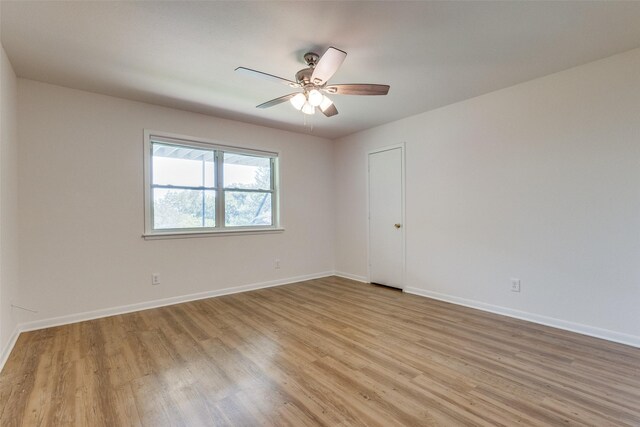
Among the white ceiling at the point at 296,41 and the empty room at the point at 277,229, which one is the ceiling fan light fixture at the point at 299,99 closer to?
the empty room at the point at 277,229

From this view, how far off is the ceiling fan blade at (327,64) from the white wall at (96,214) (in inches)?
92.1

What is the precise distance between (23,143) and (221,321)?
262cm

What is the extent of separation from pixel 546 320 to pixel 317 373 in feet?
7.97

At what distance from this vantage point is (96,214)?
10.9ft

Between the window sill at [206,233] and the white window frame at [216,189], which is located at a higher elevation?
the white window frame at [216,189]

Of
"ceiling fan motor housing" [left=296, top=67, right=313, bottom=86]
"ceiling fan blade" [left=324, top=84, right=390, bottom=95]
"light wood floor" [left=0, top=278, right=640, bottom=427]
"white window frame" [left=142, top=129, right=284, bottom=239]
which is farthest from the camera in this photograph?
"white window frame" [left=142, top=129, right=284, bottom=239]

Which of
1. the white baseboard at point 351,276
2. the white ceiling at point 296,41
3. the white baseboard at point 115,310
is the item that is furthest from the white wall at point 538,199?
the white baseboard at point 115,310

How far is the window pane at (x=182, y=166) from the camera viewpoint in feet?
12.4

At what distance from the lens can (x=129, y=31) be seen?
2.21 metres

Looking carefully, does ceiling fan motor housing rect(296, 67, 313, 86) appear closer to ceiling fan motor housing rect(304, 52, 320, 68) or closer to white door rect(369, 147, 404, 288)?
ceiling fan motor housing rect(304, 52, 320, 68)

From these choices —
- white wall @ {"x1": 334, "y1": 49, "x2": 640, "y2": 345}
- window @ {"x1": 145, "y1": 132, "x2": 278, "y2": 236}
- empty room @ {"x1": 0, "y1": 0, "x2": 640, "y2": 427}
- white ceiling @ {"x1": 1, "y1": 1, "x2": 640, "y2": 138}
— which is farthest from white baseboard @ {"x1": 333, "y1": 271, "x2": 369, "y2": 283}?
white ceiling @ {"x1": 1, "y1": 1, "x2": 640, "y2": 138}

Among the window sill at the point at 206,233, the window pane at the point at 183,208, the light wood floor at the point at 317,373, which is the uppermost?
the window pane at the point at 183,208

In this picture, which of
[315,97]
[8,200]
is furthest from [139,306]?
[315,97]

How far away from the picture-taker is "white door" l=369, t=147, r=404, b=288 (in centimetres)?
442
